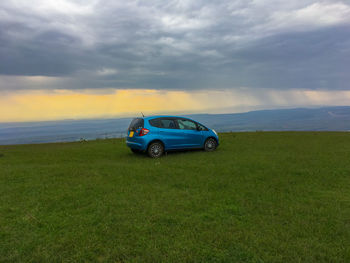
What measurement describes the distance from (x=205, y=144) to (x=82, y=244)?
1021cm


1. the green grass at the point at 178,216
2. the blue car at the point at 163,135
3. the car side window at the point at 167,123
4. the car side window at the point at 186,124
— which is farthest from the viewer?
the car side window at the point at 186,124

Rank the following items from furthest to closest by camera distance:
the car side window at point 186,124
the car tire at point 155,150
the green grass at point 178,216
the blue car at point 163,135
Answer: the car side window at point 186,124
the car tire at point 155,150
the blue car at point 163,135
the green grass at point 178,216

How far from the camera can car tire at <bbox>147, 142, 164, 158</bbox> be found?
38.2 feet

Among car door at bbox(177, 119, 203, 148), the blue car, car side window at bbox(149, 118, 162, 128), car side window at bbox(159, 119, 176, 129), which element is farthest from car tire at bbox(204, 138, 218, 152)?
car side window at bbox(149, 118, 162, 128)

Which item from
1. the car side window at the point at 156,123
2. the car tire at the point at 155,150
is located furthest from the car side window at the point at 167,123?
the car tire at the point at 155,150

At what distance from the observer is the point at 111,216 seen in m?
4.77

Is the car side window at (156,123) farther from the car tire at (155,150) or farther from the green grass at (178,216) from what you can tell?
the green grass at (178,216)

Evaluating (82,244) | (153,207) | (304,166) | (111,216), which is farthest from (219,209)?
(304,166)

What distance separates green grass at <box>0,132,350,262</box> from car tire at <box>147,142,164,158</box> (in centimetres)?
319

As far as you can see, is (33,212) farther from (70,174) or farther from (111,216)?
(70,174)

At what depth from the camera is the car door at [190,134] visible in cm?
1252

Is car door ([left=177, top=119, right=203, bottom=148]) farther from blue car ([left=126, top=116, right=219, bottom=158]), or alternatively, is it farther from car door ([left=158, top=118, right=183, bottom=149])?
car door ([left=158, top=118, right=183, bottom=149])

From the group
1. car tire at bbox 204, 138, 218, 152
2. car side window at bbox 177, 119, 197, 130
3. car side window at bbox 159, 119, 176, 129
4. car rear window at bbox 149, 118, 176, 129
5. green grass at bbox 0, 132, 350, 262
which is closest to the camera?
green grass at bbox 0, 132, 350, 262

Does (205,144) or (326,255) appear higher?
(205,144)
